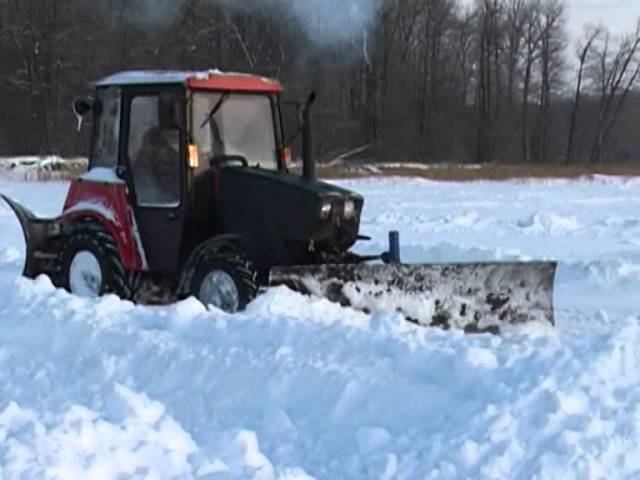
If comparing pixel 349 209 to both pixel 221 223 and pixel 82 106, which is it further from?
pixel 82 106

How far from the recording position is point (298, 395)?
5547 mm

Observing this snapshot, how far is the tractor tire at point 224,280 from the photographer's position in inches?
310

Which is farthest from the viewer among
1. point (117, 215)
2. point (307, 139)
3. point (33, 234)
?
point (33, 234)

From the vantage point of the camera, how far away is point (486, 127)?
62.4 meters

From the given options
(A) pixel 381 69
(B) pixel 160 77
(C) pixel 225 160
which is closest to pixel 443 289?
(C) pixel 225 160

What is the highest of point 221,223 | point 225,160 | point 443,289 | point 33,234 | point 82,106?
point 82,106

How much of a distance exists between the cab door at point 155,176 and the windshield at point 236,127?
0.73 ft

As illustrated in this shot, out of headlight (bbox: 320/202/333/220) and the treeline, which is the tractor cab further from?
the treeline

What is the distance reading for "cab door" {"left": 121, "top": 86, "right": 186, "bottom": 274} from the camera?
8.65m

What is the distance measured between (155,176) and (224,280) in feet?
4.37

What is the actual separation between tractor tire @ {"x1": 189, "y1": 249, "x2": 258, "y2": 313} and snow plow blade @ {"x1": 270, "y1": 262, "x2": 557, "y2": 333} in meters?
0.38

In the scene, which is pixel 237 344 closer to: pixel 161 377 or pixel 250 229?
pixel 161 377

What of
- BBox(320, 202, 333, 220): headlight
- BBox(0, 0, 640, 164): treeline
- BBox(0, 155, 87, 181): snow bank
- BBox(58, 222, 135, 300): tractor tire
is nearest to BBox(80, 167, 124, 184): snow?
BBox(58, 222, 135, 300): tractor tire

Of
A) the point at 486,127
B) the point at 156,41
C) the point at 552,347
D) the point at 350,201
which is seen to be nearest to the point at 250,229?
the point at 350,201
